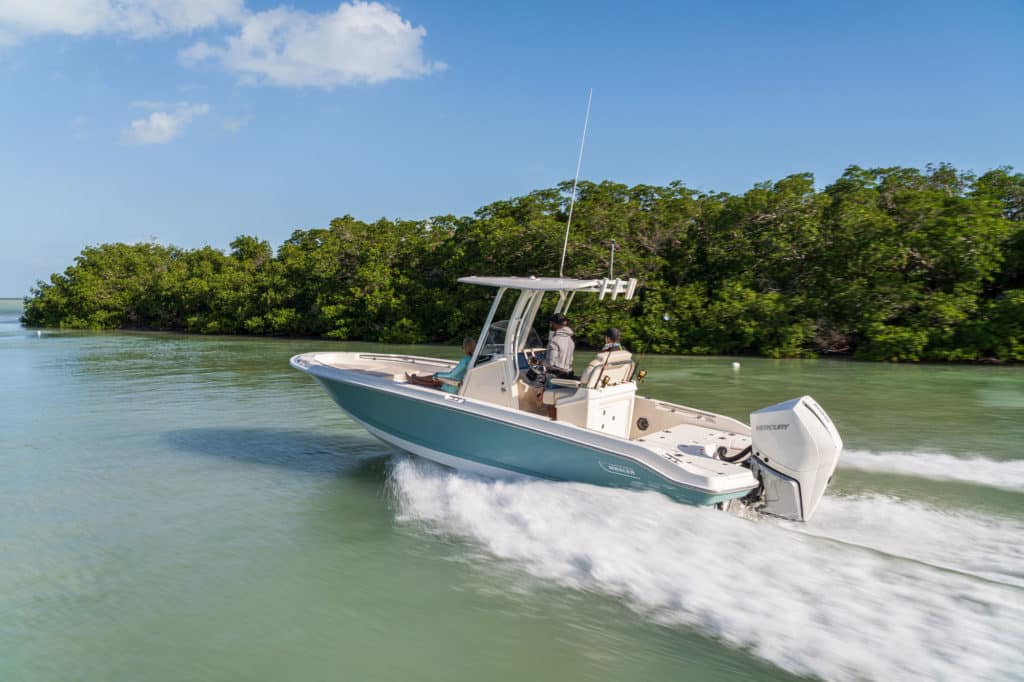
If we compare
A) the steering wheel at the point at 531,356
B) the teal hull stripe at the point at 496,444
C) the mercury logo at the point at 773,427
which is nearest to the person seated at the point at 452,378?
the teal hull stripe at the point at 496,444

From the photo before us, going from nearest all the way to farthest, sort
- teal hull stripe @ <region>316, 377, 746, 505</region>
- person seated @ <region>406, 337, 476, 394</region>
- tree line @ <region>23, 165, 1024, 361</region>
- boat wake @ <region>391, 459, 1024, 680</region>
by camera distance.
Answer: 1. boat wake @ <region>391, 459, 1024, 680</region>
2. teal hull stripe @ <region>316, 377, 746, 505</region>
3. person seated @ <region>406, 337, 476, 394</region>
4. tree line @ <region>23, 165, 1024, 361</region>

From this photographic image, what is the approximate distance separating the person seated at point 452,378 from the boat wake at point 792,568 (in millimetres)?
930

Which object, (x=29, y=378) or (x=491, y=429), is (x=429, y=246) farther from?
(x=491, y=429)

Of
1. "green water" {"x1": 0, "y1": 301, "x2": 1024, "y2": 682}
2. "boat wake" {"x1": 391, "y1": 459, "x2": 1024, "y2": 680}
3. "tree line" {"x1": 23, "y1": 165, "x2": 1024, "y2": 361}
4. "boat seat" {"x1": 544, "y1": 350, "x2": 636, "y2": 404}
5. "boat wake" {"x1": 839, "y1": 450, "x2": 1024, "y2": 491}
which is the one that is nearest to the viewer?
"boat wake" {"x1": 391, "y1": 459, "x2": 1024, "y2": 680}

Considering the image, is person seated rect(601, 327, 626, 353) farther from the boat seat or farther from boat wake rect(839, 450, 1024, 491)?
boat wake rect(839, 450, 1024, 491)

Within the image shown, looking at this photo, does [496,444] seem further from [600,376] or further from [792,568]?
[792,568]

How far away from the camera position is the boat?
5137 millimetres

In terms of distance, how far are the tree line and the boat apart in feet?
56.3

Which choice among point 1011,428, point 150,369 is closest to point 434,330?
point 150,369

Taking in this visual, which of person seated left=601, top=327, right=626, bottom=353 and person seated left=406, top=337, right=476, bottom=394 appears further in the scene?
person seated left=406, top=337, right=476, bottom=394

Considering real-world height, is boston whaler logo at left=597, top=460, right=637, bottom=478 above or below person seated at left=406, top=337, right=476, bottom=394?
below

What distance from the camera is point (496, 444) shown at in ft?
19.9

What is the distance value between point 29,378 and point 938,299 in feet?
80.1

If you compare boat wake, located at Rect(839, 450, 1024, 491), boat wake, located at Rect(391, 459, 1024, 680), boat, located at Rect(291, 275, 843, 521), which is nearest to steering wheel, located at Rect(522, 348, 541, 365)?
boat, located at Rect(291, 275, 843, 521)
